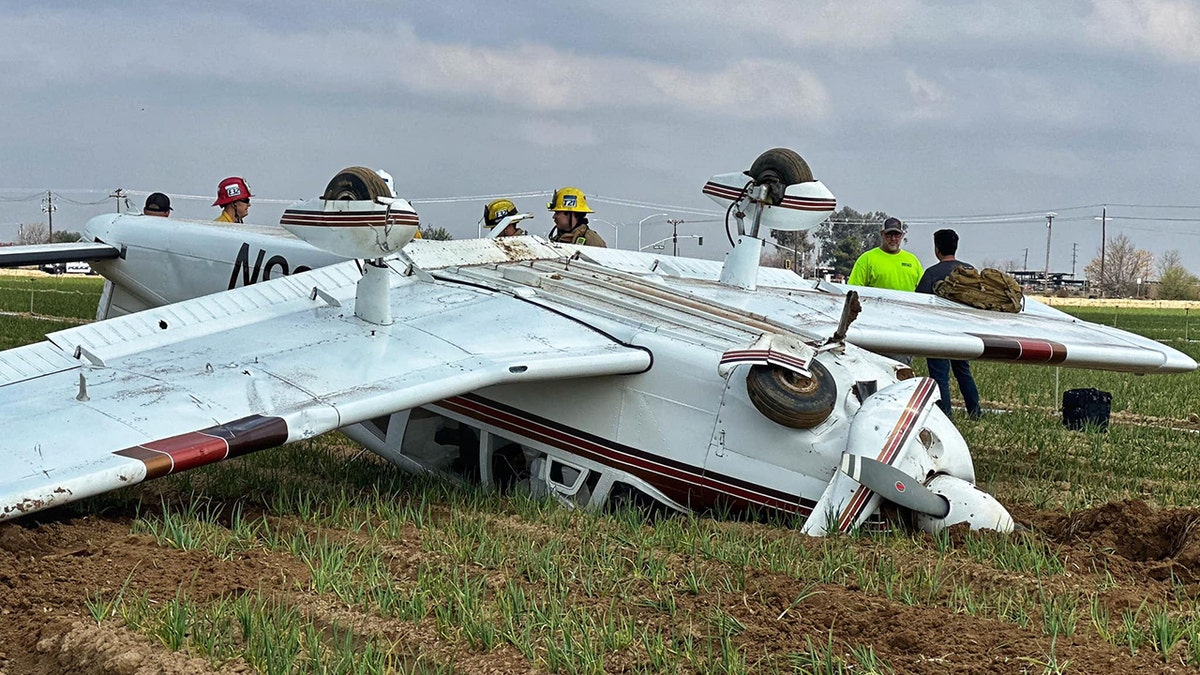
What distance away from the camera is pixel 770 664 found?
15.0 ft

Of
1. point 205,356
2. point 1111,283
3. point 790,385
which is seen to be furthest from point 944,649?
point 1111,283

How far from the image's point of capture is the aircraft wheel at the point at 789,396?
663 centimetres

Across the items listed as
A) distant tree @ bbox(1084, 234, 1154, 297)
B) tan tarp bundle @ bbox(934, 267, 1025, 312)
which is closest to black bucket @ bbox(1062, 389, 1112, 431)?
tan tarp bundle @ bbox(934, 267, 1025, 312)

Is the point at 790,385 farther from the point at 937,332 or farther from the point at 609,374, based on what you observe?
the point at 937,332

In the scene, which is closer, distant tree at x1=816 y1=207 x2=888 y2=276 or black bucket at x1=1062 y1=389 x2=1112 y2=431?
black bucket at x1=1062 y1=389 x2=1112 y2=431

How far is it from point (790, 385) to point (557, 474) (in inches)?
66.8

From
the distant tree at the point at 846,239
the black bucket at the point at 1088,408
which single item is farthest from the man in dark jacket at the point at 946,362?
the distant tree at the point at 846,239

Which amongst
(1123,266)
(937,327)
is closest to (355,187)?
(937,327)

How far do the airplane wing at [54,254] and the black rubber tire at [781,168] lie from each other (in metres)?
6.91

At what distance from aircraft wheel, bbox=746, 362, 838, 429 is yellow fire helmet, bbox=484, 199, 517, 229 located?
5763mm

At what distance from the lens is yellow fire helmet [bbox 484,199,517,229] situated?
12.1 meters

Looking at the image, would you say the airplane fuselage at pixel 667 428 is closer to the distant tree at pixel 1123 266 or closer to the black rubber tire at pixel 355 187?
the black rubber tire at pixel 355 187

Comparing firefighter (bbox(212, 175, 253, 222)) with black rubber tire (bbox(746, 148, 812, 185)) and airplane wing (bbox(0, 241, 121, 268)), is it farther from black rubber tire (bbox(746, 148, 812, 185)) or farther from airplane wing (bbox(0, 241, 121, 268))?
black rubber tire (bbox(746, 148, 812, 185))

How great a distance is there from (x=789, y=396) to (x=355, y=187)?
114 inches
